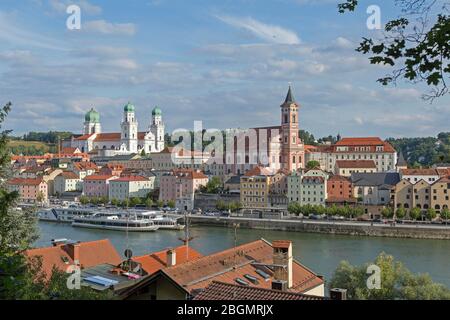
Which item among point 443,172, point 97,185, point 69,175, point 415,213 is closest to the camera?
point 415,213

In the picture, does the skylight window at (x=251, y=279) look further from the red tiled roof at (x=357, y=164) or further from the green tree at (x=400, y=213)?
the red tiled roof at (x=357, y=164)

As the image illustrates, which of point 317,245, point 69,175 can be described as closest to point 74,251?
point 317,245

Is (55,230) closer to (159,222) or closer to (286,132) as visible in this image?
(159,222)

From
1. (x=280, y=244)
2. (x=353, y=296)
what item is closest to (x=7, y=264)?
(x=280, y=244)

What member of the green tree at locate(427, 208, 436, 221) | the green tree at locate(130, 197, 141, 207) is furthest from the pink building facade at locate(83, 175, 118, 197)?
the green tree at locate(427, 208, 436, 221)

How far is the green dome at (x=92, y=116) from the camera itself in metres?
45.3

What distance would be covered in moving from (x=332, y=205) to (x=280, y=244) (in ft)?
49.2

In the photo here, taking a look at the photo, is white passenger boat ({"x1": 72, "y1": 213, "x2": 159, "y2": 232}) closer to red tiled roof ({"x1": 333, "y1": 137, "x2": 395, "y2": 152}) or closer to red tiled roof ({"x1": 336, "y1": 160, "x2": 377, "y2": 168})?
red tiled roof ({"x1": 336, "y1": 160, "x2": 377, "y2": 168})

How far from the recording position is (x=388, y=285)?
19.0 ft

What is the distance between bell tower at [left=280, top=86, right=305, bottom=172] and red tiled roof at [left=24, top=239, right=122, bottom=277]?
20.2 m

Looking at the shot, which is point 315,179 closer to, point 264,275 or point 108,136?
point 264,275

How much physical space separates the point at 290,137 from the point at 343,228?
10.6 metres
